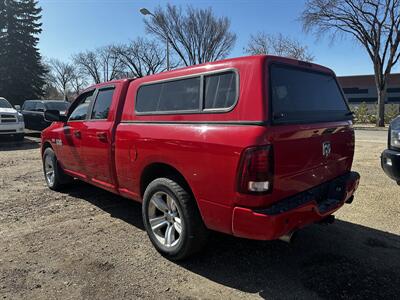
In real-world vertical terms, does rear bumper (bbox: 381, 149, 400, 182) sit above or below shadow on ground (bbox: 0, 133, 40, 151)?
above

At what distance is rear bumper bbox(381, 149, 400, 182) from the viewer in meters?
4.38

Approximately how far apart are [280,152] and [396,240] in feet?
7.20

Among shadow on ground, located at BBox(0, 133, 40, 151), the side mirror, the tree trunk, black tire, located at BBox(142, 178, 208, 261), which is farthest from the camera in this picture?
the tree trunk

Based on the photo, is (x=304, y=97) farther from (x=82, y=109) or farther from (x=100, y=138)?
(x=82, y=109)

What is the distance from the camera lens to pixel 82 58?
2709 inches

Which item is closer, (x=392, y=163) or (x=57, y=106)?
(x=392, y=163)

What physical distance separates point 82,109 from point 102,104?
657 millimetres

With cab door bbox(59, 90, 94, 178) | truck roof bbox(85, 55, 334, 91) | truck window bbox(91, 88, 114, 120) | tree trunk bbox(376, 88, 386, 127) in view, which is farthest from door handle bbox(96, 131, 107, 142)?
tree trunk bbox(376, 88, 386, 127)

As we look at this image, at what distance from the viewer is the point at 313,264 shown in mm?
3420

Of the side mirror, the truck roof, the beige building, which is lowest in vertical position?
the side mirror

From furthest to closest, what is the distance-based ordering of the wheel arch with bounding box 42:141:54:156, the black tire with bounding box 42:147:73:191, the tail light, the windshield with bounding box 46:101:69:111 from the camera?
the windshield with bounding box 46:101:69:111 → the wheel arch with bounding box 42:141:54:156 → the black tire with bounding box 42:147:73:191 → the tail light

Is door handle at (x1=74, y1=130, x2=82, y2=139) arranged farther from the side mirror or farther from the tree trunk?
the tree trunk

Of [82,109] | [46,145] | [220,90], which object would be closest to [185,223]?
[220,90]

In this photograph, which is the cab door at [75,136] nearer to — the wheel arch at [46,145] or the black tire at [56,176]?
the black tire at [56,176]
